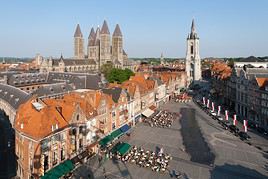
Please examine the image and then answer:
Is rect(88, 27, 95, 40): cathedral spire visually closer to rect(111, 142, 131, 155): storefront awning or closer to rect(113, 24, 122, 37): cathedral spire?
rect(113, 24, 122, 37): cathedral spire

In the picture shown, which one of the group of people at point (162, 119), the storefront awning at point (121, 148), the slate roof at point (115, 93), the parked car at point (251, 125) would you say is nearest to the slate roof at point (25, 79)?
the slate roof at point (115, 93)

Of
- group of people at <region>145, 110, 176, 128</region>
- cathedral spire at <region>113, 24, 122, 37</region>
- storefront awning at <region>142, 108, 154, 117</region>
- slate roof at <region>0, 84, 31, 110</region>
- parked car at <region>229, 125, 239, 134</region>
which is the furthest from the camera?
cathedral spire at <region>113, 24, 122, 37</region>

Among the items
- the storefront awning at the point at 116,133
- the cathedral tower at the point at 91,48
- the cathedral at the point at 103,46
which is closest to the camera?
the storefront awning at the point at 116,133

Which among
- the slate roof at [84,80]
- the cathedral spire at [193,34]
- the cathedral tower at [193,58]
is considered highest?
the cathedral spire at [193,34]

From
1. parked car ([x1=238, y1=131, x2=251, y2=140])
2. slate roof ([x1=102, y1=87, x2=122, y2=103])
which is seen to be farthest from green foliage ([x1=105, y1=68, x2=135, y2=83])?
parked car ([x1=238, y1=131, x2=251, y2=140])

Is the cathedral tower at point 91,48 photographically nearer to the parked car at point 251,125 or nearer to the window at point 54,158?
the parked car at point 251,125

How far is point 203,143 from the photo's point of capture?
5425 cm

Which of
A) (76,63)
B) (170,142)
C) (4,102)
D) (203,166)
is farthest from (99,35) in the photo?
(203,166)

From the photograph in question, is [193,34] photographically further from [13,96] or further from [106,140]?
[106,140]

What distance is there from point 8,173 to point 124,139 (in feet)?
79.9

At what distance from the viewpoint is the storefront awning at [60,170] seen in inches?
1379

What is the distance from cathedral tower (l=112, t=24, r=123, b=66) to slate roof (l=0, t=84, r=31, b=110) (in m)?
118

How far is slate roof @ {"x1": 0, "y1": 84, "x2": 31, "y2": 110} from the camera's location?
55.0m

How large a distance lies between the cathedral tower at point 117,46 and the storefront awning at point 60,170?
144 metres
